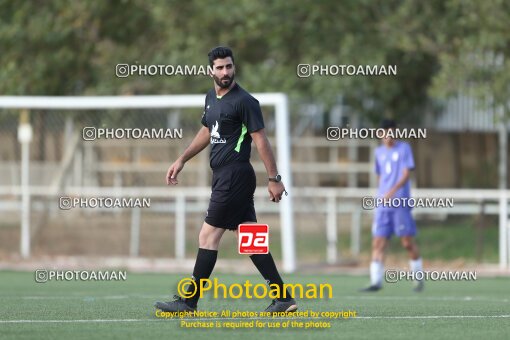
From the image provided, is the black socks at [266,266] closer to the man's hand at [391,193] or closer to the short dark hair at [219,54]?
the short dark hair at [219,54]

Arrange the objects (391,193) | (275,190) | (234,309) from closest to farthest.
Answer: (275,190) → (234,309) → (391,193)

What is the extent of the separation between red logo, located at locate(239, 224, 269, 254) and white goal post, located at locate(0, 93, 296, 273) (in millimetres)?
10321

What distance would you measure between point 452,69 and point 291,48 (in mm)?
3825

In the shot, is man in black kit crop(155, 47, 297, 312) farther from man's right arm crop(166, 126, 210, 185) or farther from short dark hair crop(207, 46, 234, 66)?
man's right arm crop(166, 126, 210, 185)

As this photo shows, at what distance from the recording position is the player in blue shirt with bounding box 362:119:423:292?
1595cm

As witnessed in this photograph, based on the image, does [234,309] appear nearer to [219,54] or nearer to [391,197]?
[219,54]

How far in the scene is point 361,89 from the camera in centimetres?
2606

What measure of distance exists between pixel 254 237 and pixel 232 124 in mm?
958

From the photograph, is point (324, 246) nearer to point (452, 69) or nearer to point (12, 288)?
point (452, 69)

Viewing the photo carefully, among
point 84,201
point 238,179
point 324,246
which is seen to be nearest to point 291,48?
point 324,246

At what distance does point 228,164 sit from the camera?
998 cm

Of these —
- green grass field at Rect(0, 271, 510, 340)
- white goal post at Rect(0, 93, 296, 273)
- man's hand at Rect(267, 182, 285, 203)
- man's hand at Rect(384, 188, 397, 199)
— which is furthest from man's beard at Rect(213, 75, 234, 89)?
white goal post at Rect(0, 93, 296, 273)

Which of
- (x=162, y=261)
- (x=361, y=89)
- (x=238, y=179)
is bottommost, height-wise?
(x=162, y=261)

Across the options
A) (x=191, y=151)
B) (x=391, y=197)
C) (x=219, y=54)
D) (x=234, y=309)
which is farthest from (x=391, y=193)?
(x=219, y=54)
